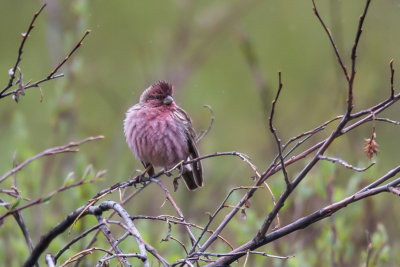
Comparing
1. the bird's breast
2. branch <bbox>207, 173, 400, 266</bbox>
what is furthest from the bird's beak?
branch <bbox>207, 173, 400, 266</bbox>

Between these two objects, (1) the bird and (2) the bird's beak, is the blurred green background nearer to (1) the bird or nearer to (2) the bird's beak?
(1) the bird

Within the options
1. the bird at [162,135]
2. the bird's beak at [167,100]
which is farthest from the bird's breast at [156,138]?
the bird's beak at [167,100]

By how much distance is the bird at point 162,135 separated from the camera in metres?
6.43

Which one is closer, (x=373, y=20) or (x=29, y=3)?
(x=373, y=20)

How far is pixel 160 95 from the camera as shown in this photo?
6.79 m

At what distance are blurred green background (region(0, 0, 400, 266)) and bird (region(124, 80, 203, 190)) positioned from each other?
19.5 inches

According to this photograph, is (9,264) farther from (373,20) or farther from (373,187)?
(373,20)

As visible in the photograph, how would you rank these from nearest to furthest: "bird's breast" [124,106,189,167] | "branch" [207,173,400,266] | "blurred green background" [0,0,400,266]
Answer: "branch" [207,173,400,266] < "bird's breast" [124,106,189,167] < "blurred green background" [0,0,400,266]

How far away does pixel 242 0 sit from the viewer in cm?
1059

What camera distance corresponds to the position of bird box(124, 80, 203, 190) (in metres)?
6.43

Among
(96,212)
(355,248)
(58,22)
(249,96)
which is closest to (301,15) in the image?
(249,96)

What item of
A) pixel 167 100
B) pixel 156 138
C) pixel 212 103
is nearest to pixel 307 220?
pixel 156 138

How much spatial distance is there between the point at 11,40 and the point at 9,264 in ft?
23.3

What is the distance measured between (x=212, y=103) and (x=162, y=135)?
5.01 m
